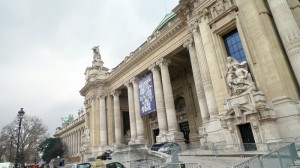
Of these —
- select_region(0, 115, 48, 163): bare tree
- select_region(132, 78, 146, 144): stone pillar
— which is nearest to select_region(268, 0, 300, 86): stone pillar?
select_region(132, 78, 146, 144): stone pillar

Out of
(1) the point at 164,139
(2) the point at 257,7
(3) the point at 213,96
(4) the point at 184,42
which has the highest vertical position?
(4) the point at 184,42

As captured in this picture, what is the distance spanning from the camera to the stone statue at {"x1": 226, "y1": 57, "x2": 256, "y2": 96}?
1565 cm

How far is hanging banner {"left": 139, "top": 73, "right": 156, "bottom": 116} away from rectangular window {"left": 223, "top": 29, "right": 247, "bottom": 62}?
11380 mm

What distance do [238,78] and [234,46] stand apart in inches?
152

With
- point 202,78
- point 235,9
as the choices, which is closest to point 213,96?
point 202,78

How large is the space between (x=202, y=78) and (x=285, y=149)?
12.5 metres

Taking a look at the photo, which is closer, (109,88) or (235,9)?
(235,9)

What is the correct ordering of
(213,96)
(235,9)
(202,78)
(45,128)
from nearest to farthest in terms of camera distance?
(235,9), (213,96), (202,78), (45,128)

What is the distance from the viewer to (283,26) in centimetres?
1492

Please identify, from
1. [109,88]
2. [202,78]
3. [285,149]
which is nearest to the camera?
[285,149]

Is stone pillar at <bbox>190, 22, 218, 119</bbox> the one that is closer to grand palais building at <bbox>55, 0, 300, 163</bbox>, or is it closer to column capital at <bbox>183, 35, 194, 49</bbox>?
grand palais building at <bbox>55, 0, 300, 163</bbox>

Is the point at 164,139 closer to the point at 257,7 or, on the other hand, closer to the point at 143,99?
the point at 143,99

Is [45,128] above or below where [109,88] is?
below

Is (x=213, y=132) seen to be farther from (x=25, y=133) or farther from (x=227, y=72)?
(x=25, y=133)
